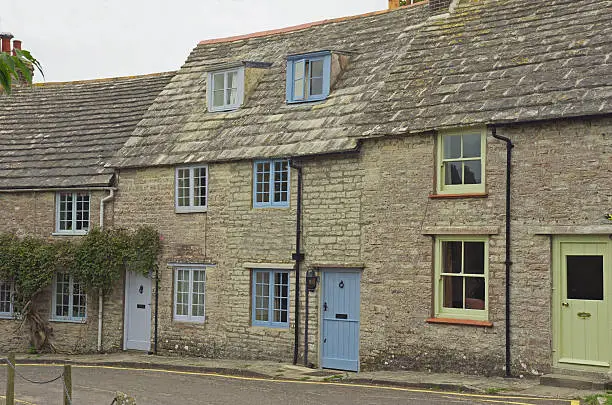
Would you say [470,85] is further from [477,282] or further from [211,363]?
[211,363]

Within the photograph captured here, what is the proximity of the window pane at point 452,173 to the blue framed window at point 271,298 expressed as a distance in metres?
4.91

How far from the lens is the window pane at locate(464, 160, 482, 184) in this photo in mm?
18703

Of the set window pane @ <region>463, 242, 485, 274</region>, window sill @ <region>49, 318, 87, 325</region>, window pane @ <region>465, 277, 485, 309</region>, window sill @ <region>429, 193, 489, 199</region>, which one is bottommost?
window sill @ <region>49, 318, 87, 325</region>

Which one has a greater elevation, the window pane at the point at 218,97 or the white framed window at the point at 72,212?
the window pane at the point at 218,97

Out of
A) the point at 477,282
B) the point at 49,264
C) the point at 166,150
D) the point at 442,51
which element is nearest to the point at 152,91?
the point at 166,150

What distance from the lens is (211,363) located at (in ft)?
71.9

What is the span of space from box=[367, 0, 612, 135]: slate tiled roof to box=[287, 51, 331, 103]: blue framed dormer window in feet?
7.09

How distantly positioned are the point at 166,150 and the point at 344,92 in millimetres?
5473

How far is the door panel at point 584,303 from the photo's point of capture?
16.6 m

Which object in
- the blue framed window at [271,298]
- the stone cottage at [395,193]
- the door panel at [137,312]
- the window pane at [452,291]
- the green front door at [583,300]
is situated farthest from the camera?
the door panel at [137,312]

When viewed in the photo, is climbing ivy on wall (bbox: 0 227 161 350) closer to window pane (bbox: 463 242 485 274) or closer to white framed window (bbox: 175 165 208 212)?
white framed window (bbox: 175 165 208 212)

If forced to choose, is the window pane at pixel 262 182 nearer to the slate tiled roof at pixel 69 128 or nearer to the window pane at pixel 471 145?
the slate tiled roof at pixel 69 128

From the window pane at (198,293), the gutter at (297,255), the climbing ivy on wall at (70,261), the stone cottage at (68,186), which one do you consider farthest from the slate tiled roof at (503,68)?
the stone cottage at (68,186)

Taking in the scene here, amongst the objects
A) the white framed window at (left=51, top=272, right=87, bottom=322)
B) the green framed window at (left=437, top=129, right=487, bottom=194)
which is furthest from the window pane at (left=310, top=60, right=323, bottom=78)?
the white framed window at (left=51, top=272, right=87, bottom=322)
